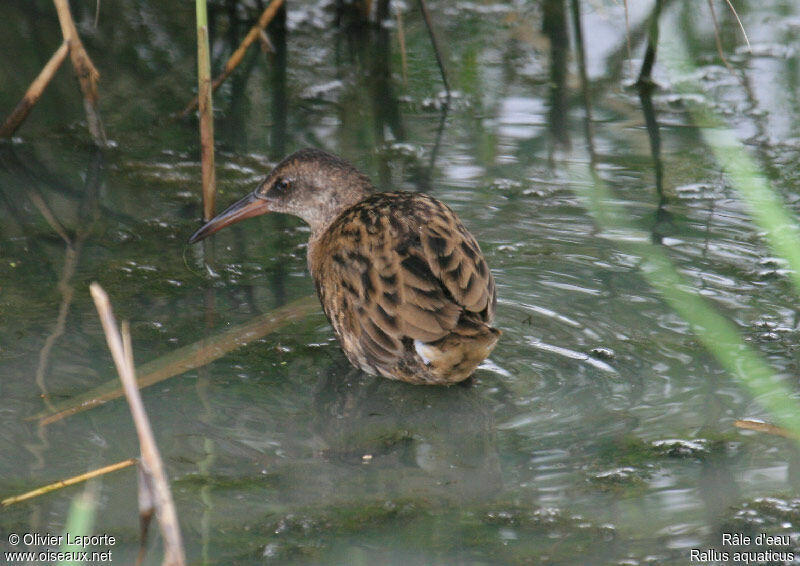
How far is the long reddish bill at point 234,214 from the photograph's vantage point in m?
4.67

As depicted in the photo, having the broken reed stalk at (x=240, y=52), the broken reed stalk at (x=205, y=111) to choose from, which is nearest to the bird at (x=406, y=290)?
the broken reed stalk at (x=205, y=111)

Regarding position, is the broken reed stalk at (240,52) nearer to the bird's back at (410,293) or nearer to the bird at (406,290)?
the bird at (406,290)

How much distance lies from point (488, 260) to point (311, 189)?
814mm

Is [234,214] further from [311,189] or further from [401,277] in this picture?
[401,277]

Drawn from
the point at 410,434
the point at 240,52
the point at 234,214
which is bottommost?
the point at 410,434

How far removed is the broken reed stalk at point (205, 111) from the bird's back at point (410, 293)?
2.59 ft

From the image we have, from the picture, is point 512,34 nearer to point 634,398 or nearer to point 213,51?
point 213,51

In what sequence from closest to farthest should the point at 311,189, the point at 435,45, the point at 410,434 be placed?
the point at 410,434 < the point at 311,189 < the point at 435,45

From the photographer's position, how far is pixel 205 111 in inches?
180

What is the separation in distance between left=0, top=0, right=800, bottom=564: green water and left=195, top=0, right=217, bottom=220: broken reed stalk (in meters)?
0.27

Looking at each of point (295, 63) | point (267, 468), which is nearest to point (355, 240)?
point (267, 468)

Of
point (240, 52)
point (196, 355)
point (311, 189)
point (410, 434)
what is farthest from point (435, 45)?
point (410, 434)

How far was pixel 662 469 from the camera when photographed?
3.29 m

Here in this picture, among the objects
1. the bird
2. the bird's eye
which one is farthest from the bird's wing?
the bird's eye
